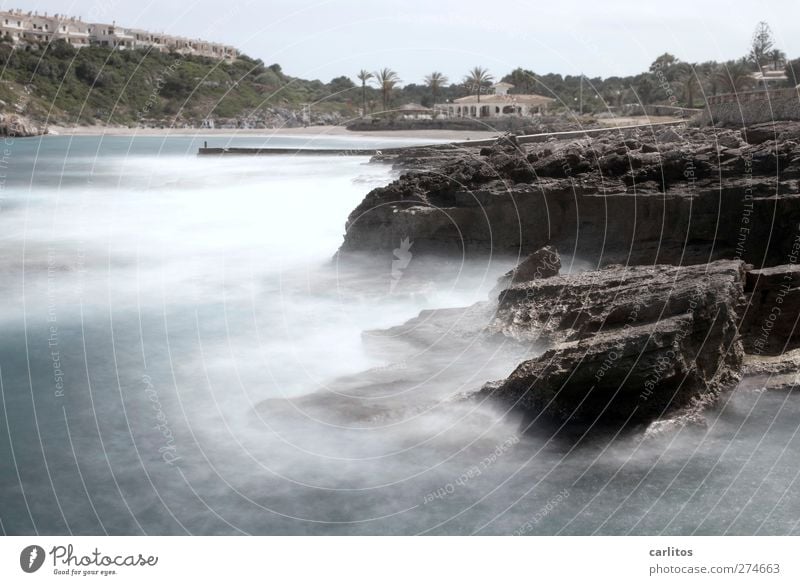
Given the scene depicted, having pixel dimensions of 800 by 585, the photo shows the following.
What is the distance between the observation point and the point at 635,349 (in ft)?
30.2

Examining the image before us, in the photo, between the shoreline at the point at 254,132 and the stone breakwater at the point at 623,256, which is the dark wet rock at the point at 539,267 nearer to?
the stone breakwater at the point at 623,256

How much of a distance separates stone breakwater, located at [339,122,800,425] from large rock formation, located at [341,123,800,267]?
26mm

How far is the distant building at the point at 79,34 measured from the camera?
85750 mm

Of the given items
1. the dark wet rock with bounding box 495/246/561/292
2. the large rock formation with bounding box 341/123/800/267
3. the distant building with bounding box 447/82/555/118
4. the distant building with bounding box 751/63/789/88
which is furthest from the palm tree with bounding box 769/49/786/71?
the dark wet rock with bounding box 495/246/561/292

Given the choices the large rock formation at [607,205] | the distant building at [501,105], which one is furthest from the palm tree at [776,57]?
the large rock formation at [607,205]

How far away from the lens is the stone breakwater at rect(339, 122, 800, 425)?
30.7 feet

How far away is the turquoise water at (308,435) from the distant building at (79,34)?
71.3 meters

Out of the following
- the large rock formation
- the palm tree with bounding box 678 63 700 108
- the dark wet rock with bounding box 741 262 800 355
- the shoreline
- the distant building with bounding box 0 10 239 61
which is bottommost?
the shoreline

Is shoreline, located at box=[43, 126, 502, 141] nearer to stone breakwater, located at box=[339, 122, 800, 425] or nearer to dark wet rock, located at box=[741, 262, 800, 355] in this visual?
stone breakwater, located at box=[339, 122, 800, 425]

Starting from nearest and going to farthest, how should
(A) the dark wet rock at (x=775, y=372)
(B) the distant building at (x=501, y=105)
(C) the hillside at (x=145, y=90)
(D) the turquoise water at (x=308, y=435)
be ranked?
(D) the turquoise water at (x=308, y=435) → (A) the dark wet rock at (x=775, y=372) → (B) the distant building at (x=501, y=105) → (C) the hillside at (x=145, y=90)

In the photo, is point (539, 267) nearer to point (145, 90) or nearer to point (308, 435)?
point (308, 435)

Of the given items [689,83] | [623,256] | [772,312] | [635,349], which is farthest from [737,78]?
[635,349]

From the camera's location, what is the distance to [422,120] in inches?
3674

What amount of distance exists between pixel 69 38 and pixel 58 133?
19.7 metres
